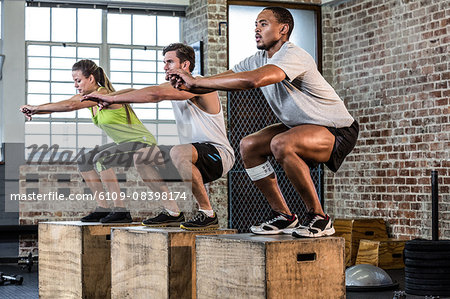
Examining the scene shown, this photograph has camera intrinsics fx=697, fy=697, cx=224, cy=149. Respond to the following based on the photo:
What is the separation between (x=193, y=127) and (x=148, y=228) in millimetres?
607

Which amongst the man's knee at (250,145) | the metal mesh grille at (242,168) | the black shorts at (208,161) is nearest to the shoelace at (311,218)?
the man's knee at (250,145)

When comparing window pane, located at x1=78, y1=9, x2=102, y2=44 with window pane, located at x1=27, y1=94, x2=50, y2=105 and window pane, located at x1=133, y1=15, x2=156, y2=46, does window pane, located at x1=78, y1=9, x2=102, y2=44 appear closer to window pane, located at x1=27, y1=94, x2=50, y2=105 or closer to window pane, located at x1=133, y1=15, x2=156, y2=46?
window pane, located at x1=133, y1=15, x2=156, y2=46

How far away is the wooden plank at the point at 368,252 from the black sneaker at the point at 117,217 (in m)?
3.10

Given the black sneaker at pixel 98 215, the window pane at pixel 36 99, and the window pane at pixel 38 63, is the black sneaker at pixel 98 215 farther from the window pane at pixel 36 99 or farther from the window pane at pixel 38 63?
the window pane at pixel 38 63

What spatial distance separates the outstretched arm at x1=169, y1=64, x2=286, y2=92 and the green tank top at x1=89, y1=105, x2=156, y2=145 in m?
1.28

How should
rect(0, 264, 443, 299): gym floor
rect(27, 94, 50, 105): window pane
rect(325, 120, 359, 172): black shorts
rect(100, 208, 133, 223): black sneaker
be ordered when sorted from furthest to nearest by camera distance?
1. rect(27, 94, 50, 105): window pane
2. rect(0, 264, 443, 299): gym floor
3. rect(100, 208, 133, 223): black sneaker
4. rect(325, 120, 359, 172): black shorts

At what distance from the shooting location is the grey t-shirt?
10.1 ft

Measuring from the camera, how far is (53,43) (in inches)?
300

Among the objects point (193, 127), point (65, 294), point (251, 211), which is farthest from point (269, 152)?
point (251, 211)

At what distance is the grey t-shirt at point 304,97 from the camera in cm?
307

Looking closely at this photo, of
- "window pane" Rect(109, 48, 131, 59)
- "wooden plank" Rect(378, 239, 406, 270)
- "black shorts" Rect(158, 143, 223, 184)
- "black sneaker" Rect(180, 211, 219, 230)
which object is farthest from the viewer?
"window pane" Rect(109, 48, 131, 59)

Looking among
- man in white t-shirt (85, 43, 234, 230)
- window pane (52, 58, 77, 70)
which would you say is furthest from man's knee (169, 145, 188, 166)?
window pane (52, 58, 77, 70)

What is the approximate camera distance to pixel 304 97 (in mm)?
3102

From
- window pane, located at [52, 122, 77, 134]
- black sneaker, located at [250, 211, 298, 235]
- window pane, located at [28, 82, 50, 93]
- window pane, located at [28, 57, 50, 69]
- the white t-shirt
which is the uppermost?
window pane, located at [28, 57, 50, 69]
